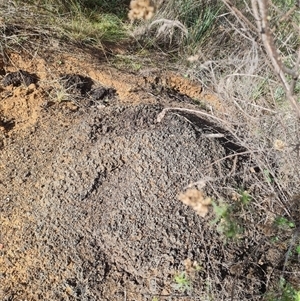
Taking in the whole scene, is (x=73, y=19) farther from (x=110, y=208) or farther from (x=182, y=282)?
(x=182, y=282)

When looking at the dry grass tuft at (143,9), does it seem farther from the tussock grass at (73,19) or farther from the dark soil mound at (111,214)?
the tussock grass at (73,19)

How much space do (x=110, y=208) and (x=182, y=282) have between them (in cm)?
48

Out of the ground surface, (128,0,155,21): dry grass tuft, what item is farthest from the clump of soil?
(128,0,155,21): dry grass tuft

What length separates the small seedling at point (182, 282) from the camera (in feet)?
5.89

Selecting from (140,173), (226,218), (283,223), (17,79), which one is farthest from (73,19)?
(226,218)

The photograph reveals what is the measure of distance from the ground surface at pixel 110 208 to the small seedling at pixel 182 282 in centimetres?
3

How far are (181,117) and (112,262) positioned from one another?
2.77ft

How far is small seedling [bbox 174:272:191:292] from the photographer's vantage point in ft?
5.89

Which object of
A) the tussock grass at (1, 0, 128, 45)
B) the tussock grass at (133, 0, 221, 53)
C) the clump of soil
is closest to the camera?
the clump of soil

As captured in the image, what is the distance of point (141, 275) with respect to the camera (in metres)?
1.92

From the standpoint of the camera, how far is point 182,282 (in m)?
1.79

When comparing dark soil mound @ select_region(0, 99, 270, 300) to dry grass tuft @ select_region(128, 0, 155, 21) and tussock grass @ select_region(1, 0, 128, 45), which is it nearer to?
dry grass tuft @ select_region(128, 0, 155, 21)

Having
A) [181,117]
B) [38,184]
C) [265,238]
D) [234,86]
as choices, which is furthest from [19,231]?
[234,86]

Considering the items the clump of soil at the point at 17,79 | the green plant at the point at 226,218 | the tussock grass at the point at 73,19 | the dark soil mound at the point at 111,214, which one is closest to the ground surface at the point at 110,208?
the dark soil mound at the point at 111,214
